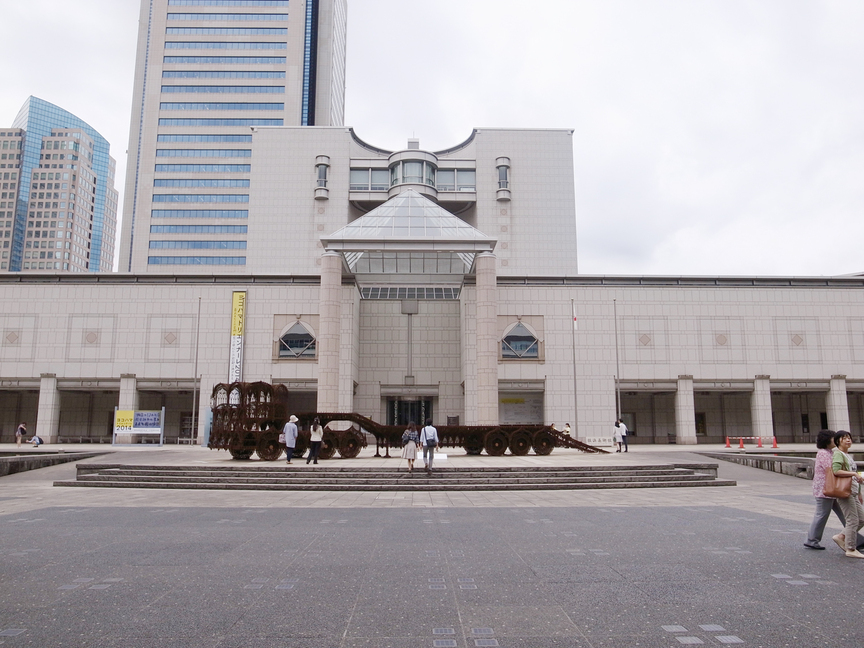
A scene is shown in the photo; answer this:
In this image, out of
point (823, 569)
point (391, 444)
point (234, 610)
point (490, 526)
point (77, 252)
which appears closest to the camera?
point (234, 610)

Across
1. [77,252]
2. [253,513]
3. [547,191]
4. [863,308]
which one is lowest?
[253,513]

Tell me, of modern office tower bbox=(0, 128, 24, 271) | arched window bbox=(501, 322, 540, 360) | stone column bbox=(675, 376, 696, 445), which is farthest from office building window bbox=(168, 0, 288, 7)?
modern office tower bbox=(0, 128, 24, 271)

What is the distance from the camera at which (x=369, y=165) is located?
69938 mm

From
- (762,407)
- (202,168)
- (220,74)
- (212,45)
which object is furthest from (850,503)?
(212,45)

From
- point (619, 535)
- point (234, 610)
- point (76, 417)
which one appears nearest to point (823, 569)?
point (619, 535)

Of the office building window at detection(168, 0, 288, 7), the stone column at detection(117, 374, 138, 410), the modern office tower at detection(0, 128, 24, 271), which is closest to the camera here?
the stone column at detection(117, 374, 138, 410)

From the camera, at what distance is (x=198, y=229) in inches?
3354

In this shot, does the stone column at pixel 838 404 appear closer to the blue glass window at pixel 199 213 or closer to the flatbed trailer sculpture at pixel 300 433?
the flatbed trailer sculpture at pixel 300 433

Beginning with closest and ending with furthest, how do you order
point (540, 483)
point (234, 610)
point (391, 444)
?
1. point (234, 610)
2. point (540, 483)
3. point (391, 444)

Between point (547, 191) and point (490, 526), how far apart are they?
63.5 meters

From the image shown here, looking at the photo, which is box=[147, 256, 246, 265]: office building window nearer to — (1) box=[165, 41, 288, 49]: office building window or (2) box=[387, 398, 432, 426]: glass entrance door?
(1) box=[165, 41, 288, 49]: office building window

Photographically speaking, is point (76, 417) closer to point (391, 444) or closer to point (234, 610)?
point (391, 444)

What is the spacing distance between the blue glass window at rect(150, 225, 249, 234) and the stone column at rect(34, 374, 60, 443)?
44684 mm

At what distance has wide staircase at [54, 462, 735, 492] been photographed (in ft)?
61.6
